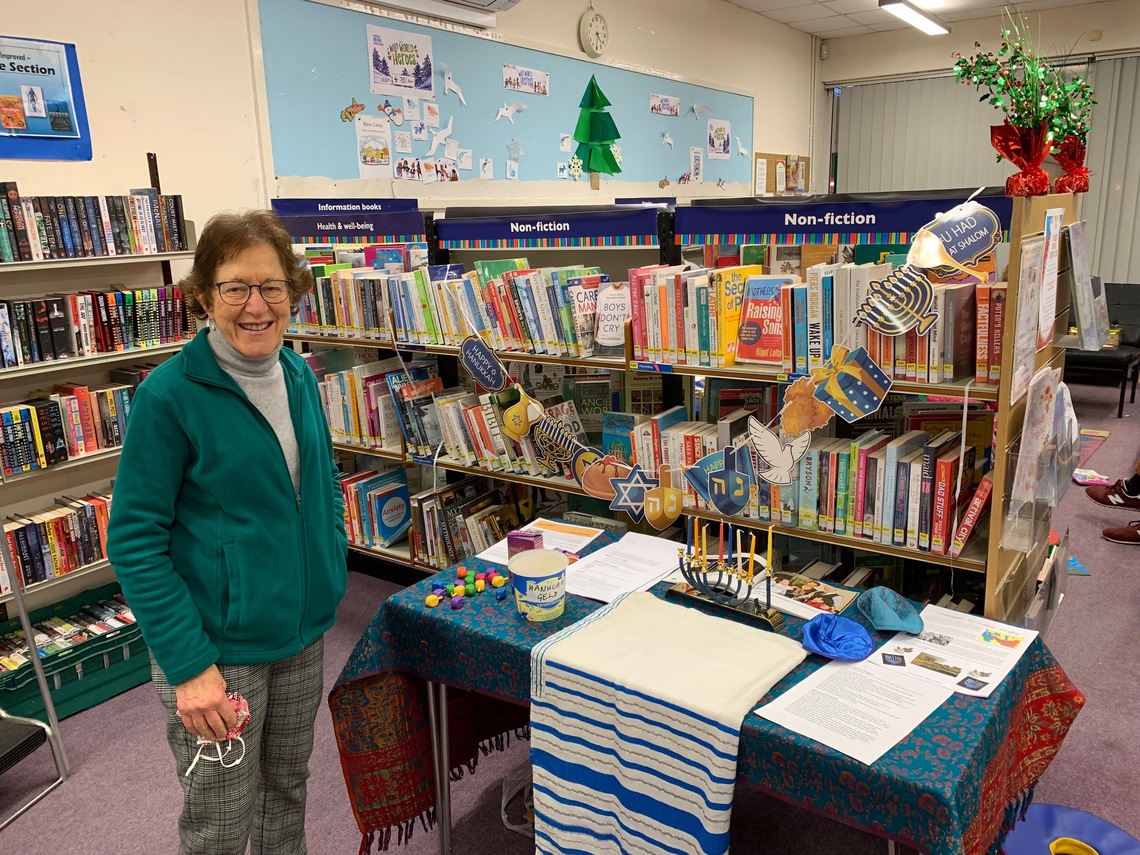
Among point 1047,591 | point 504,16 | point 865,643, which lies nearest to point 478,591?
point 865,643

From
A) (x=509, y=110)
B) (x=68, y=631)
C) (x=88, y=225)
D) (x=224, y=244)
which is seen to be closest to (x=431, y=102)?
(x=509, y=110)

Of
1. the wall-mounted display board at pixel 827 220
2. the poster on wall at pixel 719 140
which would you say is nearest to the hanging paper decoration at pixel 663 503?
the wall-mounted display board at pixel 827 220

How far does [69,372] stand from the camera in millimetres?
3332

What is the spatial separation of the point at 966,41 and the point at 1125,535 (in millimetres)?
5668

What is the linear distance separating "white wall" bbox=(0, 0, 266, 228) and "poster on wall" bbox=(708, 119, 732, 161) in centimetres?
432

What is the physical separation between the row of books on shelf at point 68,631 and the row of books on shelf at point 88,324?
969 millimetres

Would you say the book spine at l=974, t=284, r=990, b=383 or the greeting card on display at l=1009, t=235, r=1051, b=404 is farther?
the book spine at l=974, t=284, r=990, b=383

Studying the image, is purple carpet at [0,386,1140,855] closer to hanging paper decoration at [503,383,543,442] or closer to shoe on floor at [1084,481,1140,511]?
hanging paper decoration at [503,383,543,442]

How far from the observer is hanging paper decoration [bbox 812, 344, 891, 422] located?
2.03m

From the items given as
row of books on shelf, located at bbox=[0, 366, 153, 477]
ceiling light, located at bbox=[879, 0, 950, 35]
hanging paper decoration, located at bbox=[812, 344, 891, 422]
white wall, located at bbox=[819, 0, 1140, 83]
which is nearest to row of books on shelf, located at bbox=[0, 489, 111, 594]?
row of books on shelf, located at bbox=[0, 366, 153, 477]

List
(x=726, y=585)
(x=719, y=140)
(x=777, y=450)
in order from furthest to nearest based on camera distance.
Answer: (x=719, y=140)
(x=777, y=450)
(x=726, y=585)

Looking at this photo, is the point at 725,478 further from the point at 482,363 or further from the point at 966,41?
the point at 966,41

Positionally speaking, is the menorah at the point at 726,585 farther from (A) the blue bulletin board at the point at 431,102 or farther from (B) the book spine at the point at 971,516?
(A) the blue bulletin board at the point at 431,102

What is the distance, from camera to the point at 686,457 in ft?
8.42
